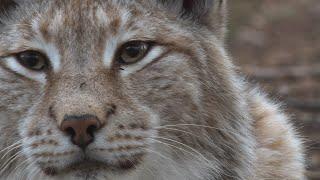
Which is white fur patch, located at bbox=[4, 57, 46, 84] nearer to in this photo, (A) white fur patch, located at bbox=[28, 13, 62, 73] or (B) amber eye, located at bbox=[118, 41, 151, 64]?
(A) white fur patch, located at bbox=[28, 13, 62, 73]

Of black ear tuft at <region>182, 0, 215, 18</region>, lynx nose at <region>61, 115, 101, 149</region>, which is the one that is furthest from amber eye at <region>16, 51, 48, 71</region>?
black ear tuft at <region>182, 0, 215, 18</region>

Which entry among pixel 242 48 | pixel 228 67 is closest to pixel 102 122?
pixel 228 67

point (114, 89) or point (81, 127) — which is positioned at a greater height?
point (114, 89)

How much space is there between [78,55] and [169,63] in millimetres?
515

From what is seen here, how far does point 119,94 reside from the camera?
478 cm

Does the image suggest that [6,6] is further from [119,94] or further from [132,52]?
[119,94]

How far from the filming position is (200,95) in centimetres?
511

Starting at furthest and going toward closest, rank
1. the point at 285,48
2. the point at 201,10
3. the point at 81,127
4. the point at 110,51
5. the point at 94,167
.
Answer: the point at 285,48, the point at 201,10, the point at 110,51, the point at 94,167, the point at 81,127

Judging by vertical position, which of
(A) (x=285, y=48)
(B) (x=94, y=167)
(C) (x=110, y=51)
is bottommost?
(B) (x=94, y=167)

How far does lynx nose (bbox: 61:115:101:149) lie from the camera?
4516 mm

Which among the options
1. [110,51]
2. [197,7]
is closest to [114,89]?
[110,51]

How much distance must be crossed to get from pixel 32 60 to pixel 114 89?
0.51m

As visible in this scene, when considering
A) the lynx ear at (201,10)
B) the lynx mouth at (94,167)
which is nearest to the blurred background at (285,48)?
the lynx ear at (201,10)

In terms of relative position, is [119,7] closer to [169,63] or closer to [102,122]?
[169,63]
